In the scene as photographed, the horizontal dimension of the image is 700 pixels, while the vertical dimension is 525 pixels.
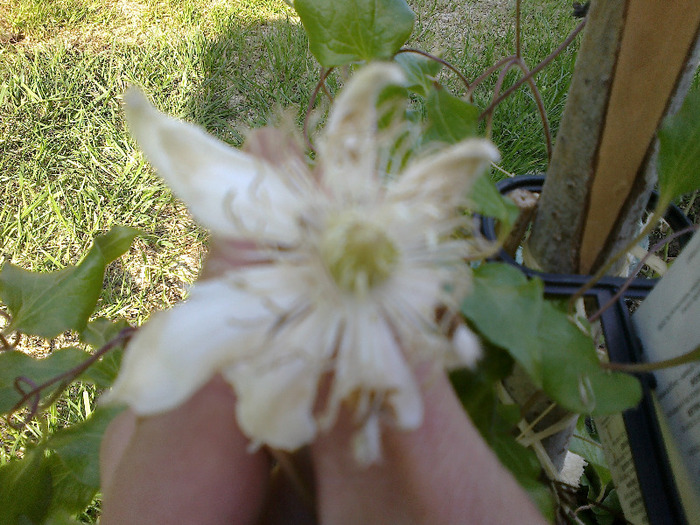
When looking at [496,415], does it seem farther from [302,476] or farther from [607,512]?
[607,512]

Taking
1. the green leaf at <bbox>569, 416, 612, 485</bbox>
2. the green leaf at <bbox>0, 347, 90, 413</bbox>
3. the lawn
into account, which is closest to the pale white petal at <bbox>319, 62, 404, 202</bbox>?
the green leaf at <bbox>0, 347, 90, 413</bbox>

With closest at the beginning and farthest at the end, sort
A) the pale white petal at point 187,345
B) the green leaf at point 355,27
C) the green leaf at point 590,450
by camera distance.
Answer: the pale white petal at point 187,345 < the green leaf at point 355,27 < the green leaf at point 590,450

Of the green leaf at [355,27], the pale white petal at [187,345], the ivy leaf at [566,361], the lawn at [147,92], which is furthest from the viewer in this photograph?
the lawn at [147,92]

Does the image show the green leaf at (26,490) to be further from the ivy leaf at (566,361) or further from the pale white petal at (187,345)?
the ivy leaf at (566,361)

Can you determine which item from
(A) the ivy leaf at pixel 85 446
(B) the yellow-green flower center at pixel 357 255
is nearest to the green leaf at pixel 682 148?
(B) the yellow-green flower center at pixel 357 255

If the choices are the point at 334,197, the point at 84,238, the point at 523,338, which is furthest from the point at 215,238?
the point at 84,238

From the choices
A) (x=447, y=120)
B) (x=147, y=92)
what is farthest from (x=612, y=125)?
(x=147, y=92)

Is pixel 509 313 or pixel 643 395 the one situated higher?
pixel 509 313
